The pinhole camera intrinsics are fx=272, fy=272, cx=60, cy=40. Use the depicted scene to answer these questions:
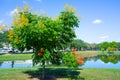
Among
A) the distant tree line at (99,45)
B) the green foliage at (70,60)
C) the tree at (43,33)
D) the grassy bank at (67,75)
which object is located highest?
the distant tree line at (99,45)

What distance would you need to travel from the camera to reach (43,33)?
27.0 metres

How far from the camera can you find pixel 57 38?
1118 inches

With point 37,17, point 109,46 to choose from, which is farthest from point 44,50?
point 109,46

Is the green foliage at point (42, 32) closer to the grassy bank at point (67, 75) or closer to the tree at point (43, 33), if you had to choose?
the tree at point (43, 33)

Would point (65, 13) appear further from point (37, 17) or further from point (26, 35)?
point (26, 35)

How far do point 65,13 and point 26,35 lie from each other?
6063 millimetres

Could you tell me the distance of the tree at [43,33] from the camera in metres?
27.0

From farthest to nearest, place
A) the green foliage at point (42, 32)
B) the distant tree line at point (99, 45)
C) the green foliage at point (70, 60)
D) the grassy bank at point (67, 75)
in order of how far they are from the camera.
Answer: the distant tree line at point (99, 45)
the grassy bank at point (67, 75)
the green foliage at point (70, 60)
the green foliage at point (42, 32)

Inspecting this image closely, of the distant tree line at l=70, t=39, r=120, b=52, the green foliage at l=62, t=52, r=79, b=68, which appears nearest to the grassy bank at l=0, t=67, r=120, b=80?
the green foliage at l=62, t=52, r=79, b=68

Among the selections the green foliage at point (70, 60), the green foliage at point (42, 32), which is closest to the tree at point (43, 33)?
the green foliage at point (42, 32)

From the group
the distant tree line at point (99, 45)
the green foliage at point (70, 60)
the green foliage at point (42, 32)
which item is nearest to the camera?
the green foliage at point (42, 32)

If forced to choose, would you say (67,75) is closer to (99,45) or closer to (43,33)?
(43,33)

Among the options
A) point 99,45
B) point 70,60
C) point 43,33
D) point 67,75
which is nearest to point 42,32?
point 43,33

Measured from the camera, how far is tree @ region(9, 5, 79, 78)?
27031 millimetres
